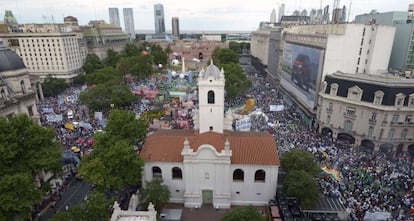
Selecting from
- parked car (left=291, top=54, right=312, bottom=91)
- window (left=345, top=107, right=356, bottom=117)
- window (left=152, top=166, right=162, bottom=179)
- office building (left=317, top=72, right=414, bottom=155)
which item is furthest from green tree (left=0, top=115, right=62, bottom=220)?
parked car (left=291, top=54, right=312, bottom=91)

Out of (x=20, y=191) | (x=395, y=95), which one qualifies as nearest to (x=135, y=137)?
(x=20, y=191)

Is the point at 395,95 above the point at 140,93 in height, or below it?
above

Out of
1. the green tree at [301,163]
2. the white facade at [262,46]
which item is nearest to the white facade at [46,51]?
the white facade at [262,46]

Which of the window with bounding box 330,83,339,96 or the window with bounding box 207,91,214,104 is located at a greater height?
the window with bounding box 207,91,214,104

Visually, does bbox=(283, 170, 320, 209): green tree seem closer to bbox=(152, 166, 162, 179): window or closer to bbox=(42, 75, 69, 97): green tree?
bbox=(152, 166, 162, 179): window

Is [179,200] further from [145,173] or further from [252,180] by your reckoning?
[252,180]
